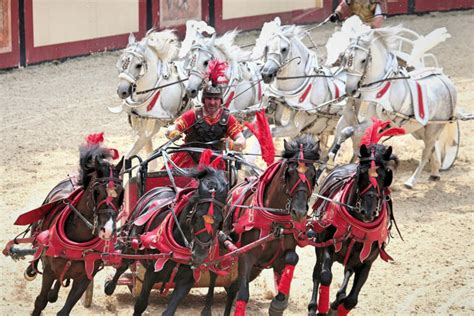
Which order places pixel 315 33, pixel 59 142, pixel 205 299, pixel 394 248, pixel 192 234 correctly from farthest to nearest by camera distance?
pixel 315 33
pixel 59 142
pixel 394 248
pixel 205 299
pixel 192 234

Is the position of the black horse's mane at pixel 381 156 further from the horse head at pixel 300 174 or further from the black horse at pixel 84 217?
the black horse at pixel 84 217

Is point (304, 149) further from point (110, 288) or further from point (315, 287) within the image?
point (110, 288)

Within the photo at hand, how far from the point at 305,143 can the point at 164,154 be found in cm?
136

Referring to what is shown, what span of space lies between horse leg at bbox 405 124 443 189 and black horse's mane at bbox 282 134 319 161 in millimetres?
6140

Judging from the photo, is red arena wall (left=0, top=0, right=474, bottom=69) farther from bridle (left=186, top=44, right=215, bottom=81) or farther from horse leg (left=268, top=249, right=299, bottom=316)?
horse leg (left=268, top=249, right=299, bottom=316)

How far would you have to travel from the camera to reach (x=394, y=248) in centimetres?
1305

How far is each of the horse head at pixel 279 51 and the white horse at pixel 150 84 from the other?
3.27ft

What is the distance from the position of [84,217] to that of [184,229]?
29.2 inches

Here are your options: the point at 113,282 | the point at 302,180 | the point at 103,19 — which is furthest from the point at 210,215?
the point at 103,19

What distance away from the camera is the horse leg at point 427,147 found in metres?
15.7

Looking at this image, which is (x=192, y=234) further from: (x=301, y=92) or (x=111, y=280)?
(x=301, y=92)

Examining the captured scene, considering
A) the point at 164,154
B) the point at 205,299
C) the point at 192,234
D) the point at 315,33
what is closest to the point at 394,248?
the point at 205,299

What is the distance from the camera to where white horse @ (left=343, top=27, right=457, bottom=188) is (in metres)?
14.5

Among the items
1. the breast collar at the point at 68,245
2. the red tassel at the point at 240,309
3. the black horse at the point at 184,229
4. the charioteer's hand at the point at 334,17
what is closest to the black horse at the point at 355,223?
the red tassel at the point at 240,309
